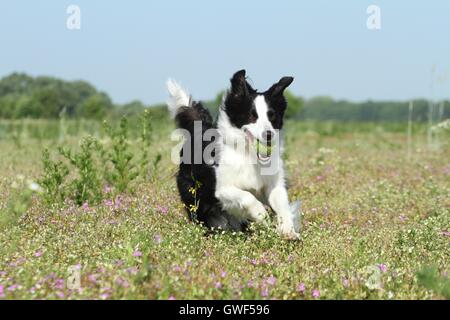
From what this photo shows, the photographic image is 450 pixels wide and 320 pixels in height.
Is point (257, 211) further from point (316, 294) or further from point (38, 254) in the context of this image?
point (38, 254)

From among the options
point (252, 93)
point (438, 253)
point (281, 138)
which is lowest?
point (438, 253)

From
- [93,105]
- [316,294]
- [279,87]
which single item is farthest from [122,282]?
[93,105]

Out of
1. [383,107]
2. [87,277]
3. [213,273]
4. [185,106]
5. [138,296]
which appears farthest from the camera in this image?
[383,107]

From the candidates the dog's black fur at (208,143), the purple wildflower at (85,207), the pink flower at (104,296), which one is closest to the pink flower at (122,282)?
the pink flower at (104,296)

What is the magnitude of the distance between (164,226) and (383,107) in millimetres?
60909

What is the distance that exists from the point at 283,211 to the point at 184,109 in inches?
70.2

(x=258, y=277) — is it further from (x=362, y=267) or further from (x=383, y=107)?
(x=383, y=107)

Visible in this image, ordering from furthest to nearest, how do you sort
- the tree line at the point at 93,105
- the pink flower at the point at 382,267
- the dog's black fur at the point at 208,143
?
the tree line at the point at 93,105 < the dog's black fur at the point at 208,143 < the pink flower at the point at 382,267

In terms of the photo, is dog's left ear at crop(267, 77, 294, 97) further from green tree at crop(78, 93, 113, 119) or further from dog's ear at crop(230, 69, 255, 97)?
green tree at crop(78, 93, 113, 119)

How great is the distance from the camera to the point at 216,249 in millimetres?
5230

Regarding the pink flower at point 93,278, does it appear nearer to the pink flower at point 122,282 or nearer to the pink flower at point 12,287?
the pink flower at point 122,282

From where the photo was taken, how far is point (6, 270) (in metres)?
4.38

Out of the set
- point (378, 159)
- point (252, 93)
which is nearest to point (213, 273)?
point (252, 93)

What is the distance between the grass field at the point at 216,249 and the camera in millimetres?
3996
